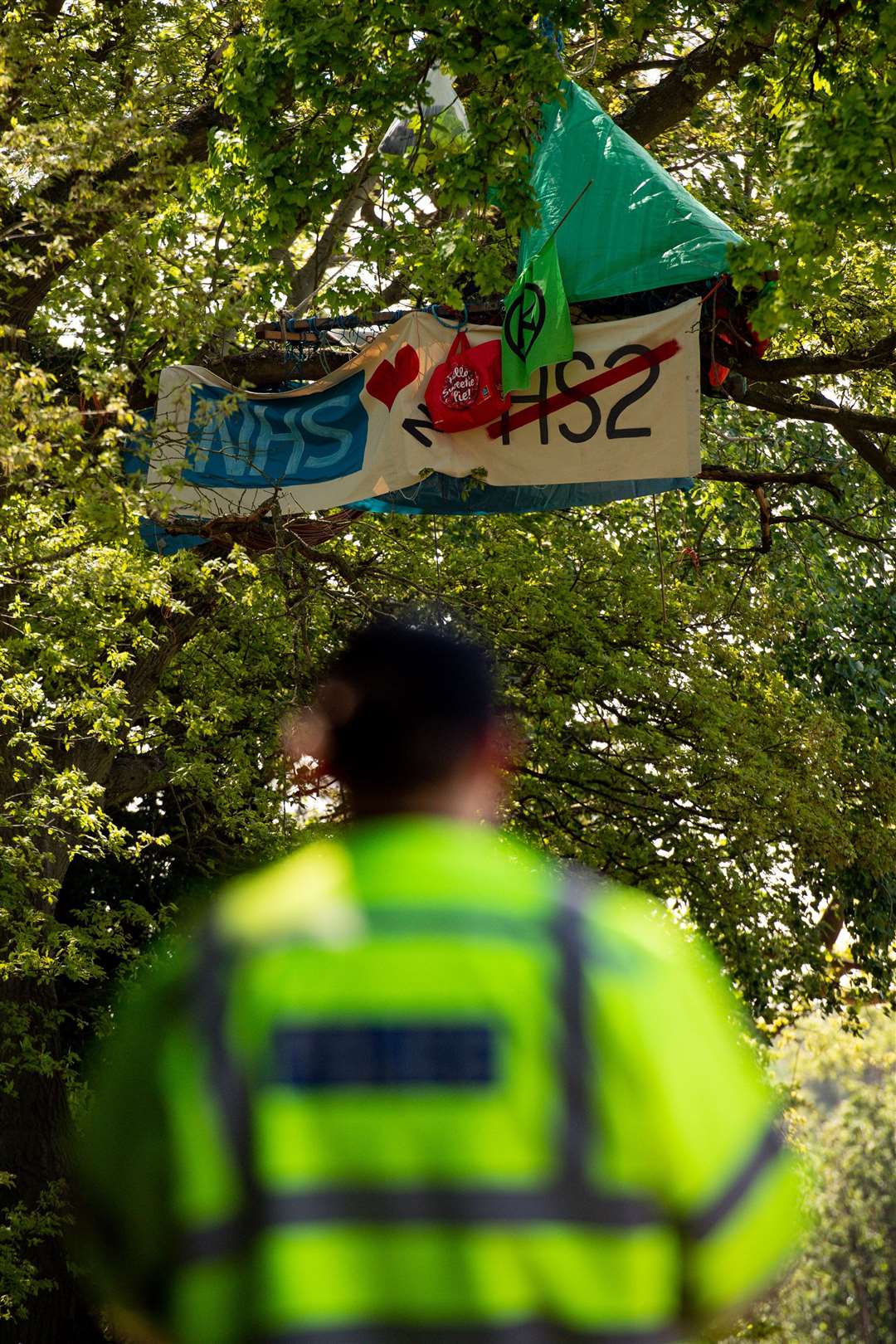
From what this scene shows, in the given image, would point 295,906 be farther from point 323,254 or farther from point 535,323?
point 323,254

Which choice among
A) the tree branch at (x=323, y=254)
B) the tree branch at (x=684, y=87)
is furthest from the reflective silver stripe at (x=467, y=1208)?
the tree branch at (x=323, y=254)

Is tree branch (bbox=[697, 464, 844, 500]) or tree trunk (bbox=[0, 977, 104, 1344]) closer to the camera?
tree branch (bbox=[697, 464, 844, 500])

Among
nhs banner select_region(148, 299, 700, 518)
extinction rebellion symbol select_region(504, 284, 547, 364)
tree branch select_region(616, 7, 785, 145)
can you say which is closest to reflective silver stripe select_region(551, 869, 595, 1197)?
nhs banner select_region(148, 299, 700, 518)

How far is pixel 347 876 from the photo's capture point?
1653 mm

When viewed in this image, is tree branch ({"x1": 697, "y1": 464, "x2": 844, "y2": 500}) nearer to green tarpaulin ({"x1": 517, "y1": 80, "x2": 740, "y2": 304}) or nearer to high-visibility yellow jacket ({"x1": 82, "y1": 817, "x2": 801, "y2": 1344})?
green tarpaulin ({"x1": 517, "y1": 80, "x2": 740, "y2": 304})

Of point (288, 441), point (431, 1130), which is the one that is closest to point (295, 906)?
point (431, 1130)

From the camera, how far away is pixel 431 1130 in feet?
4.95

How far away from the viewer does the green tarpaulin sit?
886cm

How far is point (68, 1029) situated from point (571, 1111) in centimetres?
1321

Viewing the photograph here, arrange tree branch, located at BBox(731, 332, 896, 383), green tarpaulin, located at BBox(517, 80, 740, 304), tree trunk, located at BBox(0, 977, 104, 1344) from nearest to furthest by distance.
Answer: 1. green tarpaulin, located at BBox(517, 80, 740, 304)
2. tree branch, located at BBox(731, 332, 896, 383)
3. tree trunk, located at BBox(0, 977, 104, 1344)

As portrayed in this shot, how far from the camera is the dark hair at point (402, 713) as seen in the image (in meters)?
1.76

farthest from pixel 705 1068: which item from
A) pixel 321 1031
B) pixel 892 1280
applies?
pixel 892 1280

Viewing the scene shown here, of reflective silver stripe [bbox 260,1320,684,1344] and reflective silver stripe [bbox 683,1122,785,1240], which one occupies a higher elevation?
reflective silver stripe [bbox 683,1122,785,1240]

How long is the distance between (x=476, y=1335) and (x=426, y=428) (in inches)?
338
